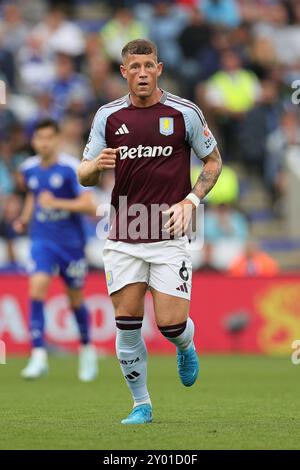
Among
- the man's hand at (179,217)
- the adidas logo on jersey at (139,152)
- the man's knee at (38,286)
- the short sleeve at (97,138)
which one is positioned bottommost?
the man's knee at (38,286)

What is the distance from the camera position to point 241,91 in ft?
70.3

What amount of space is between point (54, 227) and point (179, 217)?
541 centimetres

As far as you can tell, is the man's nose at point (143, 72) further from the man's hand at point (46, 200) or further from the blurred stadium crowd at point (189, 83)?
the blurred stadium crowd at point (189, 83)

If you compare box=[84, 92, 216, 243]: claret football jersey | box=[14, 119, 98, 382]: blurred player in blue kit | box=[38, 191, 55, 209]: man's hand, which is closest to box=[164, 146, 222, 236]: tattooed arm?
box=[84, 92, 216, 243]: claret football jersey

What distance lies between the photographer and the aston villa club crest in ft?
28.5

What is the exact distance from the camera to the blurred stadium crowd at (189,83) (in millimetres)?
19438

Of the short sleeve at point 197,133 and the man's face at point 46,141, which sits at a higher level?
the man's face at point 46,141

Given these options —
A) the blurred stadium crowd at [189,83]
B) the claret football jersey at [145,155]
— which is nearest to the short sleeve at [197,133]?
the claret football jersey at [145,155]

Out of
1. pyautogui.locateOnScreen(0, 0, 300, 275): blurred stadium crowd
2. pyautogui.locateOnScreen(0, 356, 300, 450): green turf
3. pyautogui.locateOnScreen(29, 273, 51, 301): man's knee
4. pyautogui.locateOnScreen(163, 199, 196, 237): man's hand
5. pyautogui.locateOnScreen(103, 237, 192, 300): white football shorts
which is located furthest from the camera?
pyautogui.locateOnScreen(0, 0, 300, 275): blurred stadium crowd

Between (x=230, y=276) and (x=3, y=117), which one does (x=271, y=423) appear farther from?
(x=3, y=117)

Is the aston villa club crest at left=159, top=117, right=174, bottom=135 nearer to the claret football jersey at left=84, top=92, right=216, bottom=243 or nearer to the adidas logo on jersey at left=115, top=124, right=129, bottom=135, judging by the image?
A: the claret football jersey at left=84, top=92, right=216, bottom=243

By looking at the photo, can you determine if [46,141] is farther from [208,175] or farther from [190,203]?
[190,203]

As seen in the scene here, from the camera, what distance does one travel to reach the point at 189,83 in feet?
71.6

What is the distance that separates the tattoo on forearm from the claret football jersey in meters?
0.12
